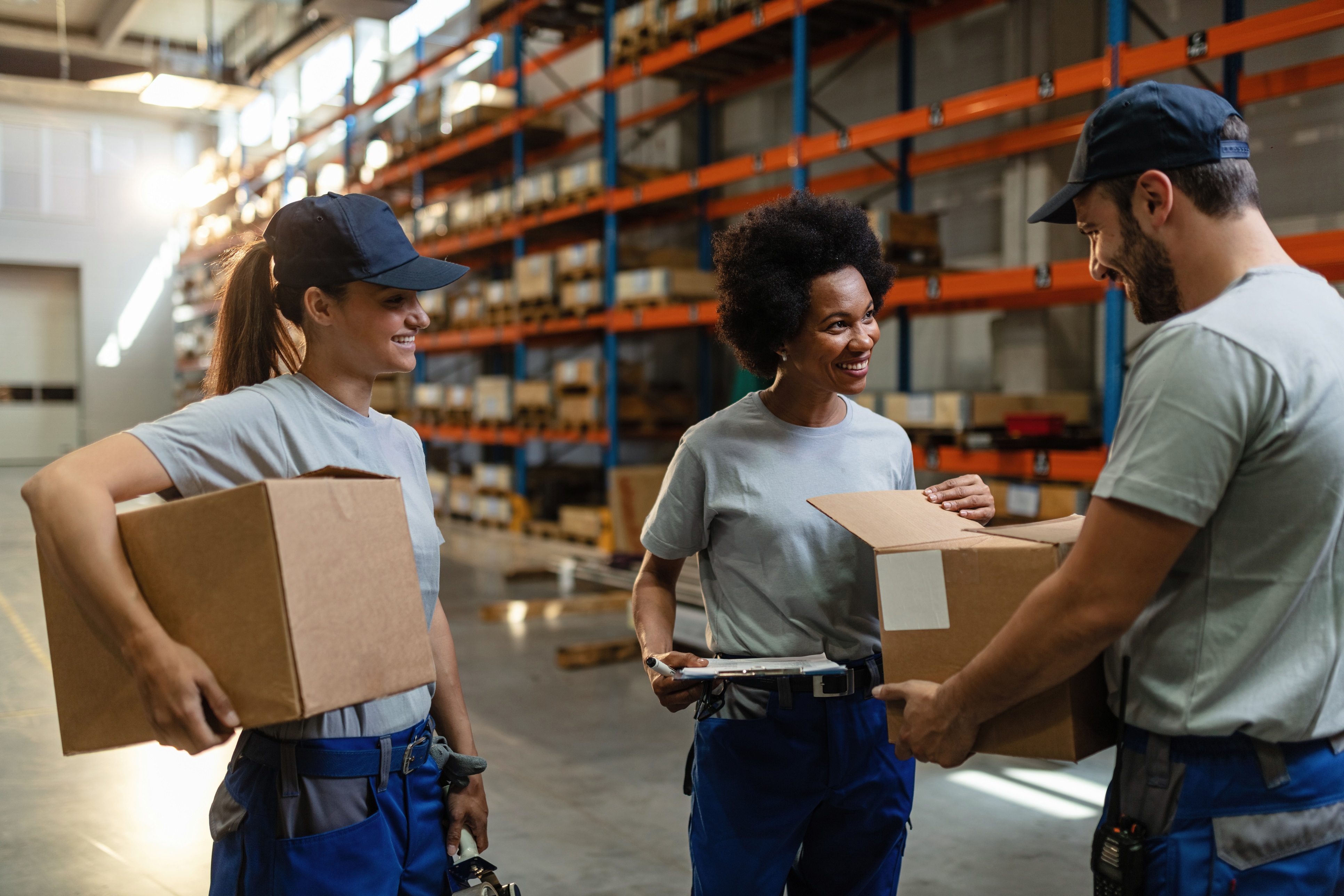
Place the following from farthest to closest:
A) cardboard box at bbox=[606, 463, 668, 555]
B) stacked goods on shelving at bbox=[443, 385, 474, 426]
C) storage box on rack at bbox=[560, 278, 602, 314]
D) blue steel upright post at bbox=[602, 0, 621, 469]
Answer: stacked goods on shelving at bbox=[443, 385, 474, 426] → storage box on rack at bbox=[560, 278, 602, 314] → blue steel upright post at bbox=[602, 0, 621, 469] → cardboard box at bbox=[606, 463, 668, 555]

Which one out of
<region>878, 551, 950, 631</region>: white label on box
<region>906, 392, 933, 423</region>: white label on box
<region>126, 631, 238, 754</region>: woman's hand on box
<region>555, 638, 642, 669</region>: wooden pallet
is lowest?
<region>555, 638, 642, 669</region>: wooden pallet

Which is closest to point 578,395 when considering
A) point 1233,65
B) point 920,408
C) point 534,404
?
point 534,404

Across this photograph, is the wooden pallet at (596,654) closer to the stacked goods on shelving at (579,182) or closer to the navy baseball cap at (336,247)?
the navy baseball cap at (336,247)

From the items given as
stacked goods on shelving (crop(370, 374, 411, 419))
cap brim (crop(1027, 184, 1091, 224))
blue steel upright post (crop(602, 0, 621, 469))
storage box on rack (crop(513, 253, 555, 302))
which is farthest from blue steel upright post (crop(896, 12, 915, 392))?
stacked goods on shelving (crop(370, 374, 411, 419))

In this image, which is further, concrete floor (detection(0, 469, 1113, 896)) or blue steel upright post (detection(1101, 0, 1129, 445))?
blue steel upright post (detection(1101, 0, 1129, 445))

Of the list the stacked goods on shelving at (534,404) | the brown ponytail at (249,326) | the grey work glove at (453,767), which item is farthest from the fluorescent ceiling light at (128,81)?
the grey work glove at (453,767)

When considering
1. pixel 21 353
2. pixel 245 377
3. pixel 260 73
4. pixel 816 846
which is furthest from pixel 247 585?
pixel 21 353

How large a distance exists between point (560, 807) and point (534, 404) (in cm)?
741

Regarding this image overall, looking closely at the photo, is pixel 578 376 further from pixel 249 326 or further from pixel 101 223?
pixel 101 223

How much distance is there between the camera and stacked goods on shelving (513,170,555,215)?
10.9m

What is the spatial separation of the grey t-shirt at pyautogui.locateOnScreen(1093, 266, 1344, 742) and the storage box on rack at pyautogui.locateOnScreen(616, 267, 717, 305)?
7821 mm

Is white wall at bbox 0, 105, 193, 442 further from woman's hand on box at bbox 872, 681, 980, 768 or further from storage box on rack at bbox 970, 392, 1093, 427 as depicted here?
woman's hand on box at bbox 872, 681, 980, 768

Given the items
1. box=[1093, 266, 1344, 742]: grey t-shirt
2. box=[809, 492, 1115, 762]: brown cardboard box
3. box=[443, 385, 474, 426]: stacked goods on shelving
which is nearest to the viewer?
box=[1093, 266, 1344, 742]: grey t-shirt

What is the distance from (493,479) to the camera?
12117 mm
